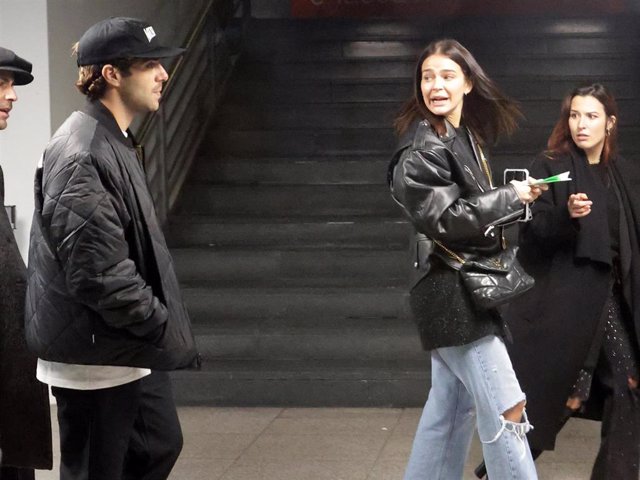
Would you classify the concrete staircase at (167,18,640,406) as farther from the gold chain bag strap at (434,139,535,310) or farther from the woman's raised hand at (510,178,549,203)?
the woman's raised hand at (510,178,549,203)

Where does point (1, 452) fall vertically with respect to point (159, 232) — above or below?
below

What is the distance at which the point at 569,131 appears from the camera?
17.1 ft

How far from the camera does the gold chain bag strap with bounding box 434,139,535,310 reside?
4141mm

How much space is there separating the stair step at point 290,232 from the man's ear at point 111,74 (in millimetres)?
5421

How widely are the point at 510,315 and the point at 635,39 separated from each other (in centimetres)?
850

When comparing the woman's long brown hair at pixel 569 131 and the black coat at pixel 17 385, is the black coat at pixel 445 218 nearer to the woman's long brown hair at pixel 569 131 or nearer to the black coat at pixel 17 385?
the woman's long brown hair at pixel 569 131

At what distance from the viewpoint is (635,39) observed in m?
12.9

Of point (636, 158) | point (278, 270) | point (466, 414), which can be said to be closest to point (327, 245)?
point (278, 270)

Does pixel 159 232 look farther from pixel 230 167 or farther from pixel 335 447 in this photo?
pixel 230 167

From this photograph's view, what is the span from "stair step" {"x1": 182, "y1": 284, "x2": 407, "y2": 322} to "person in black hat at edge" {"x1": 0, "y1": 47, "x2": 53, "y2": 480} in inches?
151

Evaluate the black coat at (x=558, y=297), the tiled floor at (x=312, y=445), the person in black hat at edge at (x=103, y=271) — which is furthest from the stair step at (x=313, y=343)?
the person in black hat at edge at (x=103, y=271)

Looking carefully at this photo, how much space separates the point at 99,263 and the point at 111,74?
676mm

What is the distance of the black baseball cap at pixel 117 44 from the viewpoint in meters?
3.79

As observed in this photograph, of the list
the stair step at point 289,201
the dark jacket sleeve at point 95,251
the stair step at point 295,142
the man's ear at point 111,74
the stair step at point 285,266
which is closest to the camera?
the dark jacket sleeve at point 95,251
